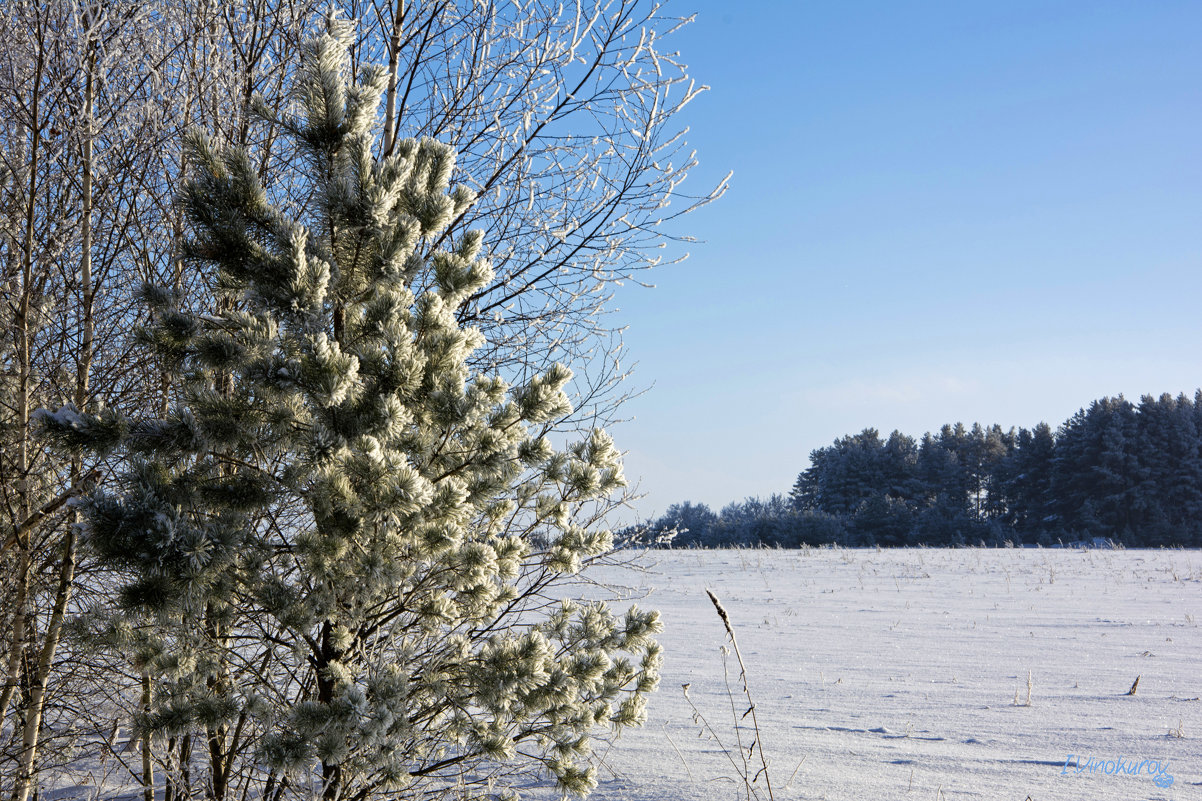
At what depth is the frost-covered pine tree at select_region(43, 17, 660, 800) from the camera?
2.29m

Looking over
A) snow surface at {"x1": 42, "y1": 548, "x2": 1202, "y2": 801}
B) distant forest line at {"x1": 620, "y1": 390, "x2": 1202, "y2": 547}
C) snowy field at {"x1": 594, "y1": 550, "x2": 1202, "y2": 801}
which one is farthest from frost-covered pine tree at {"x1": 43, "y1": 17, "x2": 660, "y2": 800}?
distant forest line at {"x1": 620, "y1": 390, "x2": 1202, "y2": 547}

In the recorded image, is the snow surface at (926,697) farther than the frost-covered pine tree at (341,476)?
Yes

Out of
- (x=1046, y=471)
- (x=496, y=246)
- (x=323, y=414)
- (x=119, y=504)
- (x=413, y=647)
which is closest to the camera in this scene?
(x=119, y=504)

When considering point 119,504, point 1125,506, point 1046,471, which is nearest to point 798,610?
point 119,504

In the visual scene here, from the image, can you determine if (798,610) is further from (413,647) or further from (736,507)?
(736,507)

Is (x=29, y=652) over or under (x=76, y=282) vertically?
under

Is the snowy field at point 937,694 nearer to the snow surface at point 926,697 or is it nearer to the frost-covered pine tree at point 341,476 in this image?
the snow surface at point 926,697

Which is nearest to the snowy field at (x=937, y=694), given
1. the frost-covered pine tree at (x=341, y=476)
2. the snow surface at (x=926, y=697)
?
the snow surface at (x=926, y=697)

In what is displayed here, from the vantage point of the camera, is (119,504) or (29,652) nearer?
(119,504)

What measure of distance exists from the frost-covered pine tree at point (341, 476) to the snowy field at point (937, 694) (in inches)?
64.3

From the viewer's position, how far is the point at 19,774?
10.1 ft

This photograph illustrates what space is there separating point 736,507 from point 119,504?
154ft

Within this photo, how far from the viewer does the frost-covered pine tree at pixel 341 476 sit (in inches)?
90.0

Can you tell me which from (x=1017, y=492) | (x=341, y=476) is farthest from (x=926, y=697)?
(x=1017, y=492)
